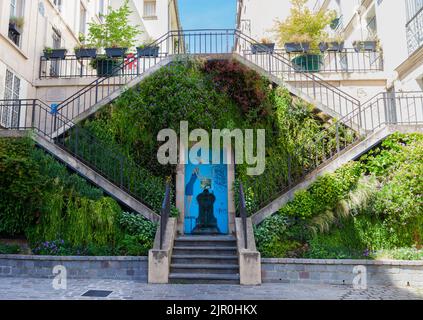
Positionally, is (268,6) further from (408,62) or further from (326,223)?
(326,223)

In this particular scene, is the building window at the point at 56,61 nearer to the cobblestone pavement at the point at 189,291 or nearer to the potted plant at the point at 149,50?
the potted plant at the point at 149,50

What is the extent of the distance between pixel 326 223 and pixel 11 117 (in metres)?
9.23

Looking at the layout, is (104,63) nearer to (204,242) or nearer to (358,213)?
(204,242)

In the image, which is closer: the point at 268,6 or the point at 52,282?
the point at 52,282

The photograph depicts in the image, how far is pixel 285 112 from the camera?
34.4 ft

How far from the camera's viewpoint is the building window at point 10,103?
1056cm

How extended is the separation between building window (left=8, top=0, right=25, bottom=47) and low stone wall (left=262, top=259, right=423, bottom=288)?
1008 cm

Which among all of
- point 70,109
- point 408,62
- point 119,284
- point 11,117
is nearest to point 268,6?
point 408,62

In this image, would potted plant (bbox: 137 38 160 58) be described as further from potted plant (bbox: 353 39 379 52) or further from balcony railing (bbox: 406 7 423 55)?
balcony railing (bbox: 406 7 423 55)

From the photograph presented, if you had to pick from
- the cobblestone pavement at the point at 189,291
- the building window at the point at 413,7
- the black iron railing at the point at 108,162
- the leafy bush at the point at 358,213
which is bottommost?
the cobblestone pavement at the point at 189,291

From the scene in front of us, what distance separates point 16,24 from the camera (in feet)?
37.6

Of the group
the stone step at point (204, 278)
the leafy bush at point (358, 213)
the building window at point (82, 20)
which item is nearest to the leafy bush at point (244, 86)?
the leafy bush at point (358, 213)

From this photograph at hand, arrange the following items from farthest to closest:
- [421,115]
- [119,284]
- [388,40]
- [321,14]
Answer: [321,14] → [388,40] → [421,115] → [119,284]
